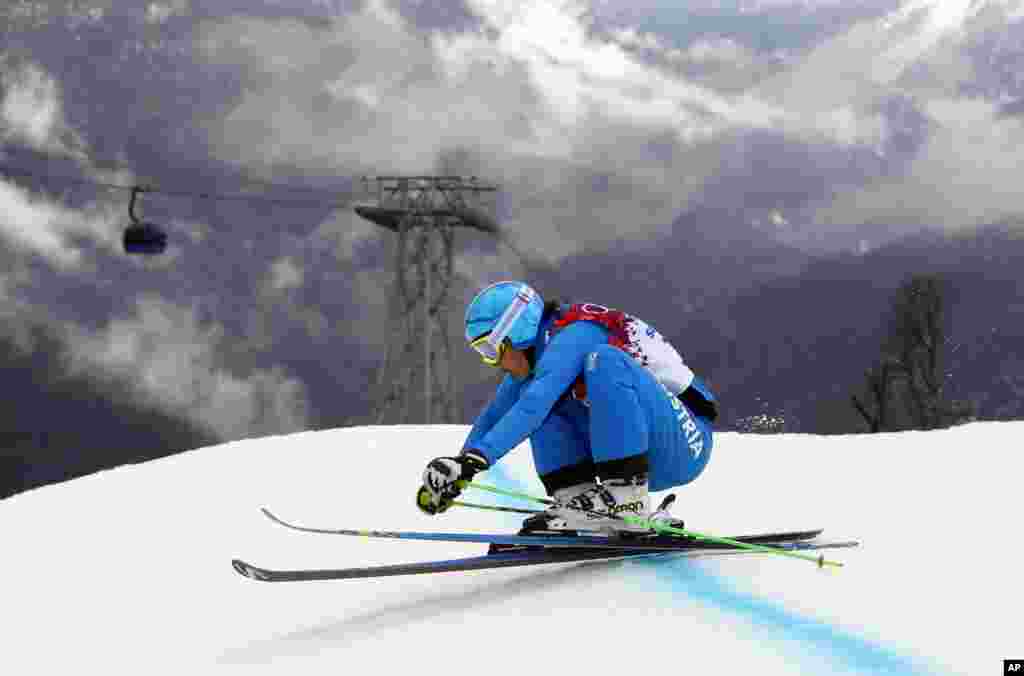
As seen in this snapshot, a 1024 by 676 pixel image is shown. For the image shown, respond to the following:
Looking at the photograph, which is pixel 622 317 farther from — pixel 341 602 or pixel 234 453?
pixel 234 453

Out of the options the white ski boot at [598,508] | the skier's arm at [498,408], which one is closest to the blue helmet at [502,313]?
the skier's arm at [498,408]

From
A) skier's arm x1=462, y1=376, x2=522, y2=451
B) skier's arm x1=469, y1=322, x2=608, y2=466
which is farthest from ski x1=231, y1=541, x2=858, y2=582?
skier's arm x1=462, y1=376, x2=522, y2=451

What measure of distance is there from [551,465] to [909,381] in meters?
23.7

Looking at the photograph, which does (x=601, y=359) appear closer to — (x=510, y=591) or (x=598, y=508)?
(x=598, y=508)

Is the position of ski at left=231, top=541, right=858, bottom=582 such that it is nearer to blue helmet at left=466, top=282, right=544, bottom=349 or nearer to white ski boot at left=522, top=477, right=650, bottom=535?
white ski boot at left=522, top=477, right=650, bottom=535

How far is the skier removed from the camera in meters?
3.87

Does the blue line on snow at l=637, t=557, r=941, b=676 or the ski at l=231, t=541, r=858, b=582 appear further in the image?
the ski at l=231, t=541, r=858, b=582

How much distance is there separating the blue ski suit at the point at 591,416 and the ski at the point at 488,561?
301mm

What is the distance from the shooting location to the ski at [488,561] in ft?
11.2

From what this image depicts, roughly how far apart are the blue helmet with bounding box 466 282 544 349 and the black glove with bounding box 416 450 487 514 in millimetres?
692

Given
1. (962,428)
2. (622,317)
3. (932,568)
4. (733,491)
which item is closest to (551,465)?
(622,317)

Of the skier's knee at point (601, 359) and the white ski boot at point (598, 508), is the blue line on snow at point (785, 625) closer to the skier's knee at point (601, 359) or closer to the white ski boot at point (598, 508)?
the white ski boot at point (598, 508)

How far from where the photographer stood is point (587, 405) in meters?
4.06

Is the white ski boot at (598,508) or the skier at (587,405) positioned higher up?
the skier at (587,405)
